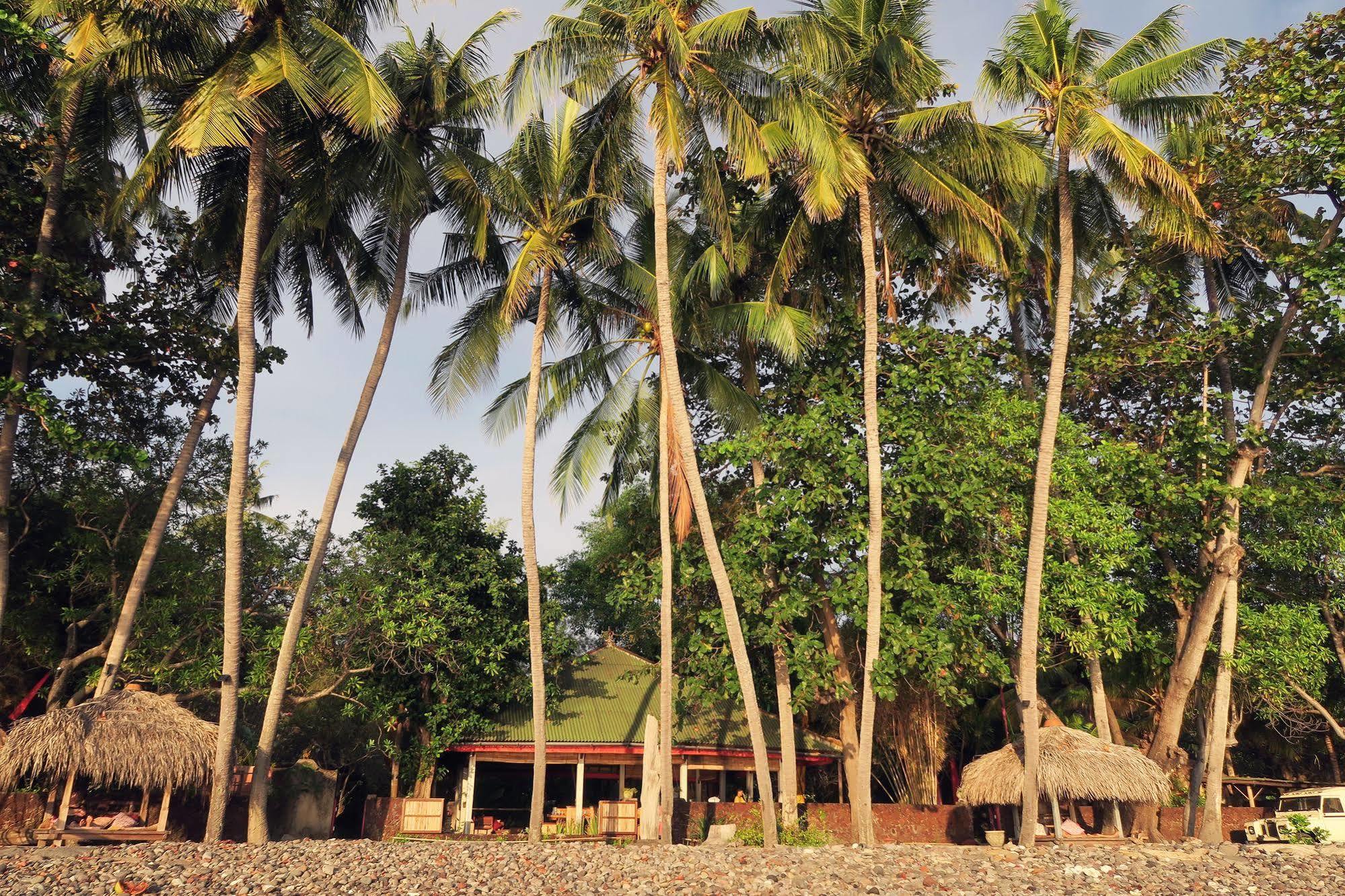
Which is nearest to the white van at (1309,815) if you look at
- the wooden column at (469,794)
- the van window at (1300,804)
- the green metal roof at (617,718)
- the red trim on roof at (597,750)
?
→ the van window at (1300,804)

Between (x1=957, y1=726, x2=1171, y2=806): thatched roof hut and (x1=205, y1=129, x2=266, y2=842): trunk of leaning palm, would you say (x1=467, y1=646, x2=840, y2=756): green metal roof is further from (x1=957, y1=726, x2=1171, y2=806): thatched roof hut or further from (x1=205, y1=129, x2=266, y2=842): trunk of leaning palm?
(x1=205, y1=129, x2=266, y2=842): trunk of leaning palm

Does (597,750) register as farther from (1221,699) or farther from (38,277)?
(38,277)

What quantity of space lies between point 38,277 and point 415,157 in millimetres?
5852

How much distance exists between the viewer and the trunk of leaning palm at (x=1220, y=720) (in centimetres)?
1716

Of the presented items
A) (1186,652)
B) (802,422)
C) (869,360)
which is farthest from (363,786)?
(1186,652)

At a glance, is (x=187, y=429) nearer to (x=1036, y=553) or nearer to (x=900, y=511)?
(x=900, y=511)

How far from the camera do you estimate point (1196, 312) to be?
18438 mm

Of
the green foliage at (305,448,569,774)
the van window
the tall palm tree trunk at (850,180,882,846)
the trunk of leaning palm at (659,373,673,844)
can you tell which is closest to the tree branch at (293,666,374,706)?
the green foliage at (305,448,569,774)

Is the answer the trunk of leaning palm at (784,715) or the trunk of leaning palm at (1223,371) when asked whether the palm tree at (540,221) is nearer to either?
the trunk of leaning palm at (784,715)

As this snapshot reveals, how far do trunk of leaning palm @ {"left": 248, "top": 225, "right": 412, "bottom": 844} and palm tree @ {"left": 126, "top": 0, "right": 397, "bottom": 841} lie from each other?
1.46 ft

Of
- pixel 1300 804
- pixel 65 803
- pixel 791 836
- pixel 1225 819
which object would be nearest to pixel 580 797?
pixel 791 836

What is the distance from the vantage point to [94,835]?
46.2ft

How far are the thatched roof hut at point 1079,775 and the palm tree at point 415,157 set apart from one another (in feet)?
38.7

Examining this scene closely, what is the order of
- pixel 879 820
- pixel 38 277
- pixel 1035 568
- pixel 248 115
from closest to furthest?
pixel 248 115
pixel 38 277
pixel 1035 568
pixel 879 820
